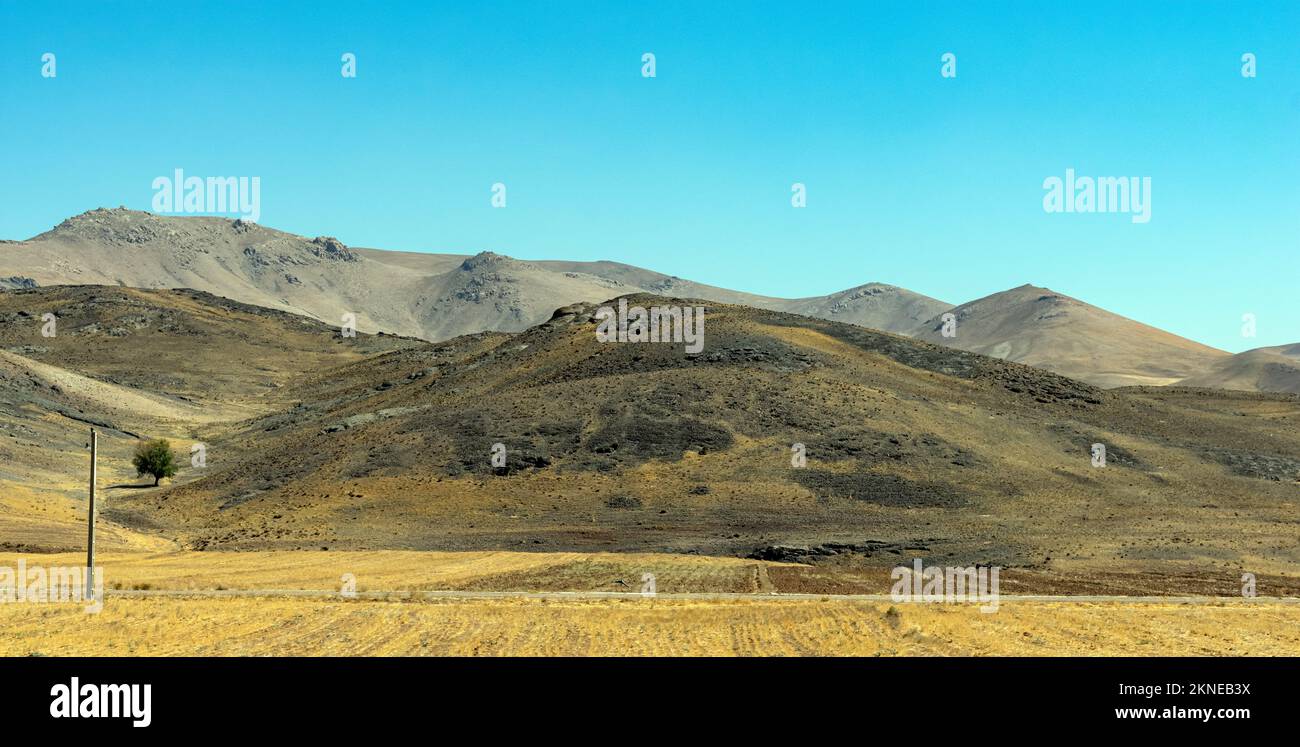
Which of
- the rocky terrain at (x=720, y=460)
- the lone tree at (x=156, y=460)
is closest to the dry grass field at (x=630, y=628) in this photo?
the rocky terrain at (x=720, y=460)

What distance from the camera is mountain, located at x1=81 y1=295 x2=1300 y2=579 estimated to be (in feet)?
216

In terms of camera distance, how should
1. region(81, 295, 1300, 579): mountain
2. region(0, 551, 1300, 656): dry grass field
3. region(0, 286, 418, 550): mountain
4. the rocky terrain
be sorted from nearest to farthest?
region(0, 551, 1300, 656): dry grass field → region(81, 295, 1300, 579): mountain → the rocky terrain → region(0, 286, 418, 550): mountain

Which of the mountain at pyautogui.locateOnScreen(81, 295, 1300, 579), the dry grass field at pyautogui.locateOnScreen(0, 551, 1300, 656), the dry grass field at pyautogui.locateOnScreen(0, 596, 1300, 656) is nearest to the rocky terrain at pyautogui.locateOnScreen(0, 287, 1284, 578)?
the mountain at pyautogui.locateOnScreen(81, 295, 1300, 579)

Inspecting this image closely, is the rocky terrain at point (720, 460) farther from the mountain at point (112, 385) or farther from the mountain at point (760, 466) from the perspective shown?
the mountain at point (112, 385)

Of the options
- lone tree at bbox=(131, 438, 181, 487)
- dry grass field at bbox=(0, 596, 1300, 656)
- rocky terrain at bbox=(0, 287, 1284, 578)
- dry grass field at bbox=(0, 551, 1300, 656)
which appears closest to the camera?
dry grass field at bbox=(0, 596, 1300, 656)

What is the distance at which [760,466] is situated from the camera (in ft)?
264

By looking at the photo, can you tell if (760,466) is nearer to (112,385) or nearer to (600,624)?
(600,624)

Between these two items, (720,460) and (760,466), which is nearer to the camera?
(760,466)

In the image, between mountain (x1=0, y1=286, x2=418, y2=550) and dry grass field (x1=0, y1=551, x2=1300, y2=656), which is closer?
dry grass field (x1=0, y1=551, x2=1300, y2=656)

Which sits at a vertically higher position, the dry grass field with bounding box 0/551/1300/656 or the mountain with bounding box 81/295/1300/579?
the mountain with bounding box 81/295/1300/579

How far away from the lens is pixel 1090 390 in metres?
110

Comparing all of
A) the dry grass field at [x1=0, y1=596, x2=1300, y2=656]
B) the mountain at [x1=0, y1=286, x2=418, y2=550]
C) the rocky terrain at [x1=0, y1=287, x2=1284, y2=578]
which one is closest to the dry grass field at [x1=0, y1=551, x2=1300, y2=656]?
the dry grass field at [x1=0, y1=596, x2=1300, y2=656]

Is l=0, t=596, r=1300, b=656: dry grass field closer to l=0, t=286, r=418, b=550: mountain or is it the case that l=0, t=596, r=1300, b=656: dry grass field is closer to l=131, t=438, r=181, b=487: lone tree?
l=0, t=286, r=418, b=550: mountain

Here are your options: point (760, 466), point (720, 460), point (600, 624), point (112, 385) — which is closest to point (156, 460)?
point (720, 460)
